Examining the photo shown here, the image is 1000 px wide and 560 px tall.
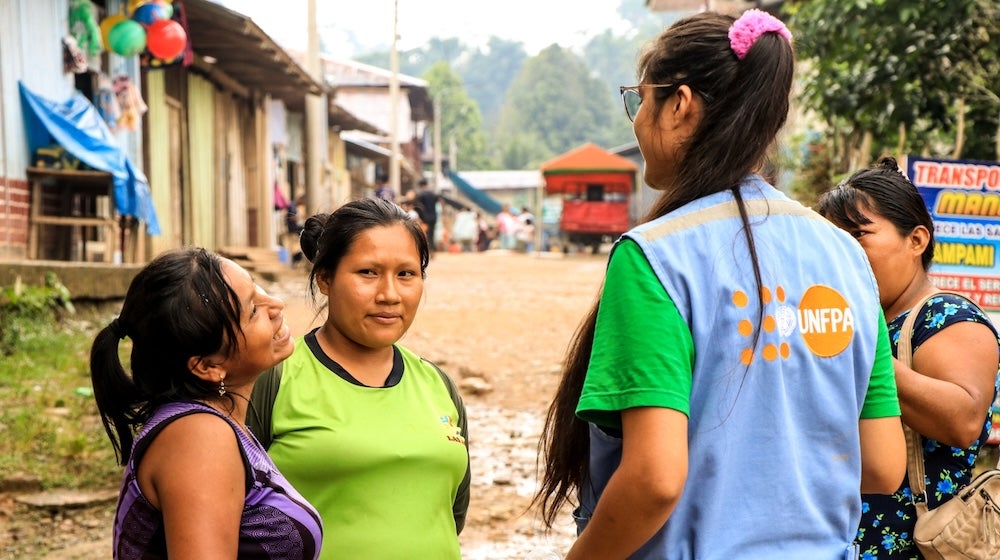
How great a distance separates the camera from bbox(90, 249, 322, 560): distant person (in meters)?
1.77

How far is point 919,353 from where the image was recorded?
2.34 meters

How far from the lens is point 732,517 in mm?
1602

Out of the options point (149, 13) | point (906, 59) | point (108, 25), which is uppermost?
point (149, 13)

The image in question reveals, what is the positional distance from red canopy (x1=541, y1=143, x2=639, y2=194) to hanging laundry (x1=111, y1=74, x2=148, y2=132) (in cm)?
2190

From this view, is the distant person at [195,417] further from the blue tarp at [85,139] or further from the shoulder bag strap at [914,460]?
the blue tarp at [85,139]

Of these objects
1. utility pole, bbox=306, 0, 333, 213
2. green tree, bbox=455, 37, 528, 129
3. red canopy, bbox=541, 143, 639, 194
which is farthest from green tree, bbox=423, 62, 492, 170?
green tree, bbox=455, 37, 528, 129

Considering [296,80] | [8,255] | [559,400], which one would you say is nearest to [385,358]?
[559,400]

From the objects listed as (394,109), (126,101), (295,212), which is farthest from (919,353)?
(394,109)

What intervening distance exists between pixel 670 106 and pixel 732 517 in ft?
2.21

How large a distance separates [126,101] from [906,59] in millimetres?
7278

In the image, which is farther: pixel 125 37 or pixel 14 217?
pixel 125 37

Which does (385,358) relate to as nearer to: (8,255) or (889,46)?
(889,46)

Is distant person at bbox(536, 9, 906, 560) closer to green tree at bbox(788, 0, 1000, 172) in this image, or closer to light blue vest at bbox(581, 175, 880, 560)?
light blue vest at bbox(581, 175, 880, 560)

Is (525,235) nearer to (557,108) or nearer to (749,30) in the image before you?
(749,30)
